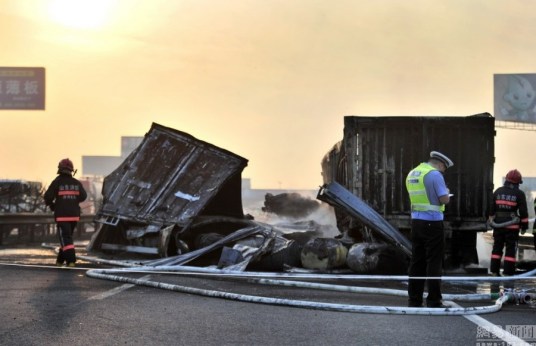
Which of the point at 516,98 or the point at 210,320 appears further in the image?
the point at 516,98

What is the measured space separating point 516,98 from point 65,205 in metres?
52.2

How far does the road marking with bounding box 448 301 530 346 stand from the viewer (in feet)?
16.2

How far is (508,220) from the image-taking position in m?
10.1

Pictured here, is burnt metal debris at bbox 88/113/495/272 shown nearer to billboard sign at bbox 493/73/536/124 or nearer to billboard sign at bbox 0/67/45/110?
billboard sign at bbox 0/67/45/110

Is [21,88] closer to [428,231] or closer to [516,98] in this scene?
[428,231]

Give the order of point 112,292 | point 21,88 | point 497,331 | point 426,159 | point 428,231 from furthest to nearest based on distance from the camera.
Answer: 1. point 21,88
2. point 426,159
3. point 112,292
4. point 428,231
5. point 497,331

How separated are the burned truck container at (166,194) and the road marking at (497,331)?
6122 mm

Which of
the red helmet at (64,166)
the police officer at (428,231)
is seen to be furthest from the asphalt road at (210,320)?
the red helmet at (64,166)

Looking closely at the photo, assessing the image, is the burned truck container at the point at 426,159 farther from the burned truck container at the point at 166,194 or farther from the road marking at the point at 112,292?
the road marking at the point at 112,292

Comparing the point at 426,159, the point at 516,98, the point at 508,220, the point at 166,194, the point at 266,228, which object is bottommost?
the point at 266,228

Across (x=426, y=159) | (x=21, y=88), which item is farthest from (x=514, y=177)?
(x=21, y=88)

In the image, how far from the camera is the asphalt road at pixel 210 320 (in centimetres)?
495

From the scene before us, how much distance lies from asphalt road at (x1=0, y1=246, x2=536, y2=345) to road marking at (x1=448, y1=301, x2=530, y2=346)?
0.06ft

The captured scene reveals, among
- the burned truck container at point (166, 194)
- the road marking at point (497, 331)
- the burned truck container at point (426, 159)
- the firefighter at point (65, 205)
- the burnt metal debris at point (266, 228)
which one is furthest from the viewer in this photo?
the burned truck container at point (166, 194)
